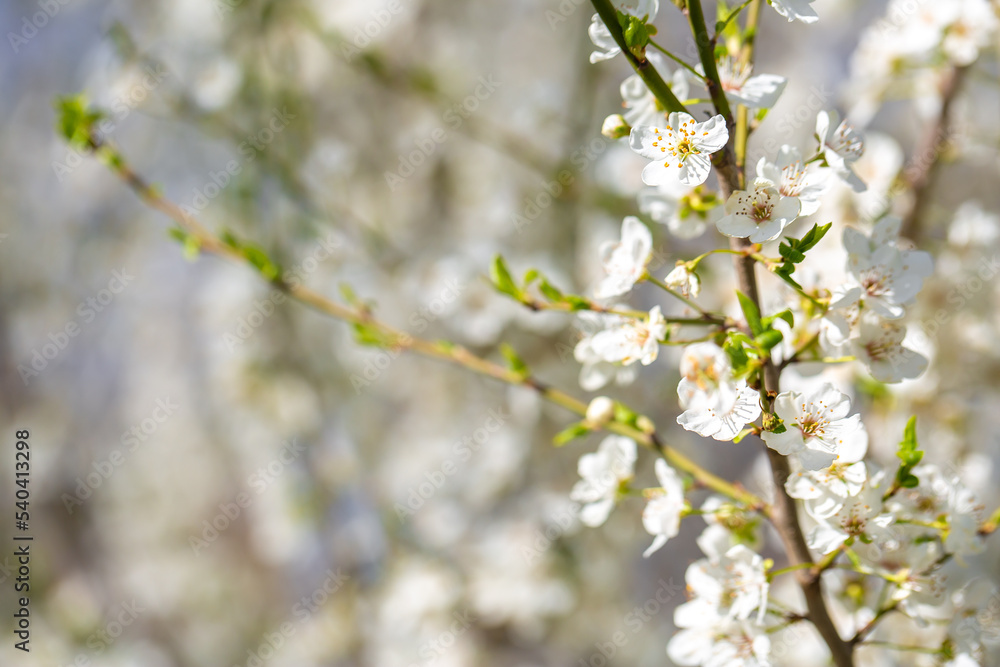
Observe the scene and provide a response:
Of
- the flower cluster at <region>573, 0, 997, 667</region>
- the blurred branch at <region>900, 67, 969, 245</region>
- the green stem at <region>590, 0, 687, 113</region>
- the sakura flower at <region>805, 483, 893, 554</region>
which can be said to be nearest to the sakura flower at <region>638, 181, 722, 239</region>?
the flower cluster at <region>573, 0, 997, 667</region>

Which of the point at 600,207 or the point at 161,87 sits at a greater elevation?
the point at 161,87

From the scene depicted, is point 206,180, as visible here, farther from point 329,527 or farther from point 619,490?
point 619,490

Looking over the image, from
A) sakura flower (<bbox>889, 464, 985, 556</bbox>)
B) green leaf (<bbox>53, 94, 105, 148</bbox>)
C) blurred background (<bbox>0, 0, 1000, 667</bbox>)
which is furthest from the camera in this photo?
blurred background (<bbox>0, 0, 1000, 667</bbox>)

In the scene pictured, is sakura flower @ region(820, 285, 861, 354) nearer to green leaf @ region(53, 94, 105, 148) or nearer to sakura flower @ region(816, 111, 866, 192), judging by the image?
sakura flower @ region(816, 111, 866, 192)

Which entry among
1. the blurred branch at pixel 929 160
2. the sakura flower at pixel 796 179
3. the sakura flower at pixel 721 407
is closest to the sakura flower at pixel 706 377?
the sakura flower at pixel 721 407

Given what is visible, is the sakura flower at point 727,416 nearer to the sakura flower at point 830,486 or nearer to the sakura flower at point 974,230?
the sakura flower at point 830,486

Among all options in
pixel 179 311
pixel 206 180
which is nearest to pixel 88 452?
pixel 179 311
